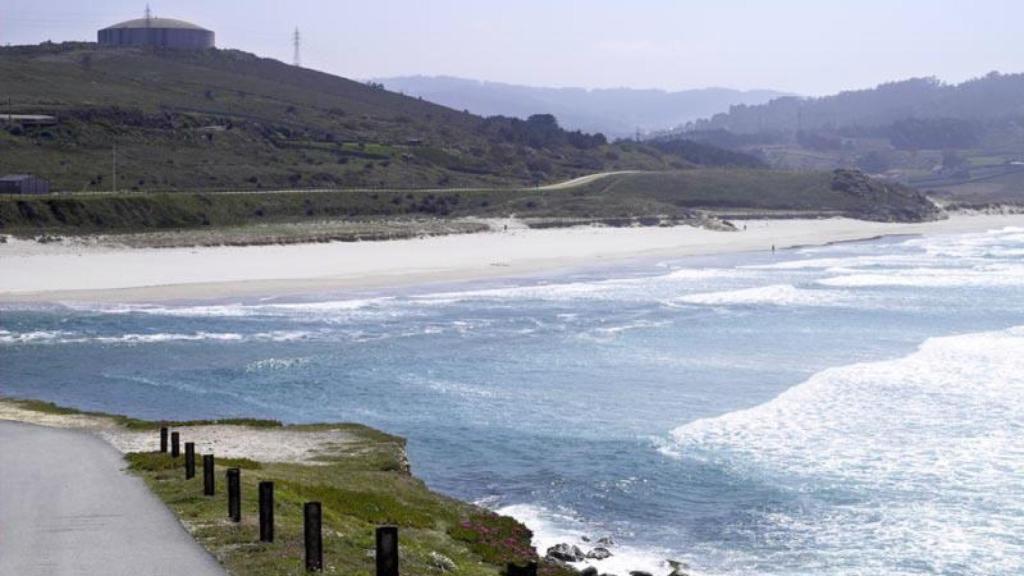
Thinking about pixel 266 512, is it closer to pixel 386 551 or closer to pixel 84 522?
pixel 84 522

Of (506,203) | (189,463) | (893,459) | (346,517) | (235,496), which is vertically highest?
(506,203)

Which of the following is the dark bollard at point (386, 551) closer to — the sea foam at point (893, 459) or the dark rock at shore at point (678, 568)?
the dark rock at shore at point (678, 568)

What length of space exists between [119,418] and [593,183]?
93.8 m

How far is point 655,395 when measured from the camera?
116 ft

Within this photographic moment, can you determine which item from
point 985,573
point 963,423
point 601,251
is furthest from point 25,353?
point 601,251

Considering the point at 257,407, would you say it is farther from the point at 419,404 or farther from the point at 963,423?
the point at 963,423

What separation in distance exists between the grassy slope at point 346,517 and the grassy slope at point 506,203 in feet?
166

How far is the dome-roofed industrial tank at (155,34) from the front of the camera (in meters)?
184

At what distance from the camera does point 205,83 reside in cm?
15150

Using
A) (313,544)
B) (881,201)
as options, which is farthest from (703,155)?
(313,544)

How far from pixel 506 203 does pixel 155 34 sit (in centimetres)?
9836

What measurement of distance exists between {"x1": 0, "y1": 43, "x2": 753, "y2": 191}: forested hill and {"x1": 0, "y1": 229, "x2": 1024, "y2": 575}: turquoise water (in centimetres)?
4212

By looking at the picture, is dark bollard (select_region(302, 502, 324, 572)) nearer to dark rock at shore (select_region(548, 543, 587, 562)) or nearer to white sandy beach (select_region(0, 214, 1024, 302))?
dark rock at shore (select_region(548, 543, 587, 562))

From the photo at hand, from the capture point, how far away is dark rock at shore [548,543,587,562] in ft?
68.5
